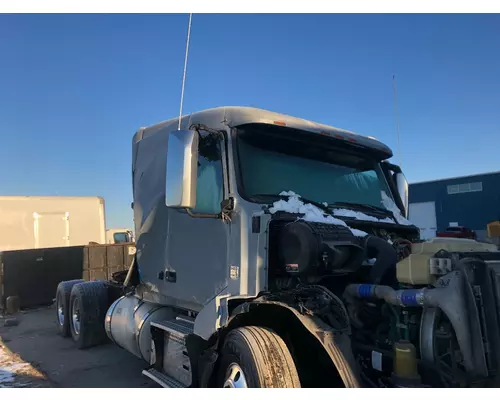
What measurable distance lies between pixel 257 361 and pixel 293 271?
0.72 m

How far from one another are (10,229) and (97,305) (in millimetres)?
6749

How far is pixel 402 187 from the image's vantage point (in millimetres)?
5262

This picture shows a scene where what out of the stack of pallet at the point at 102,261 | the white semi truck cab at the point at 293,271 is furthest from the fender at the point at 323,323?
the stack of pallet at the point at 102,261

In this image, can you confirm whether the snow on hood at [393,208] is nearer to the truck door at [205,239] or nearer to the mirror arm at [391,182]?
the mirror arm at [391,182]

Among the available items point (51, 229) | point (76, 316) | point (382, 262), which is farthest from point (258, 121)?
point (51, 229)

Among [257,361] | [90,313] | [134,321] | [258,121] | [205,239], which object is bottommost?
[90,313]

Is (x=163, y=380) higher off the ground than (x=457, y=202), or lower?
lower

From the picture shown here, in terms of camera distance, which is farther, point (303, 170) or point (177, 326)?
point (177, 326)

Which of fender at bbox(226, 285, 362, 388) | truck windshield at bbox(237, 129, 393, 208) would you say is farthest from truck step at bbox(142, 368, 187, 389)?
truck windshield at bbox(237, 129, 393, 208)

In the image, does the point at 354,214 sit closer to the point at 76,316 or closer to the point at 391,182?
the point at 391,182

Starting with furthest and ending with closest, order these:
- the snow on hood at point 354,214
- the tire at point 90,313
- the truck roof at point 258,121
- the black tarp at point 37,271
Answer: the black tarp at point 37,271 → the tire at point 90,313 → the snow on hood at point 354,214 → the truck roof at point 258,121

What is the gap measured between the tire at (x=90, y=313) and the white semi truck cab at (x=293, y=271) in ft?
5.72

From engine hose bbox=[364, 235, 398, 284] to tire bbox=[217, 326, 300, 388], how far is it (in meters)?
0.89

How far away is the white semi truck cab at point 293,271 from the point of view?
2.65 m
